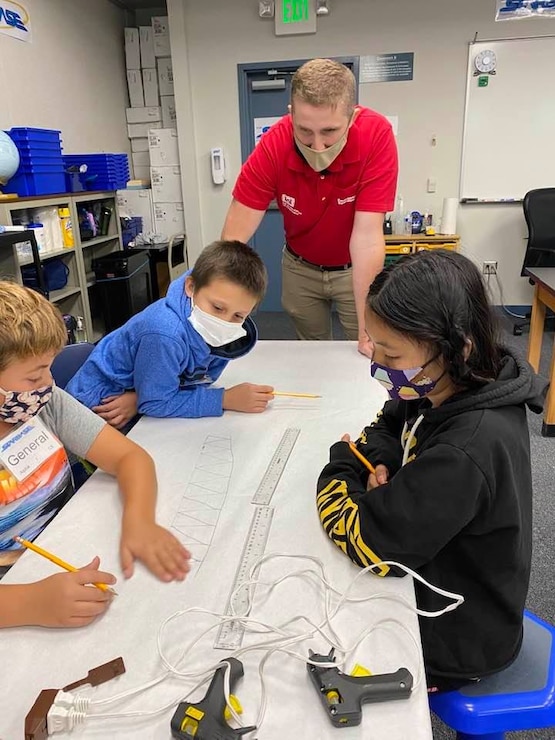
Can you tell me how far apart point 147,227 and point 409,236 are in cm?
237

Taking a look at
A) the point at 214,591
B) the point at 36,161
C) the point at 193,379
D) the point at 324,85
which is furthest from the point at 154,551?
the point at 36,161

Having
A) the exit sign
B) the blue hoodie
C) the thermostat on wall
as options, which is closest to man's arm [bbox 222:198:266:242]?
the blue hoodie

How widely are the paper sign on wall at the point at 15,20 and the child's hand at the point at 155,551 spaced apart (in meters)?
3.80

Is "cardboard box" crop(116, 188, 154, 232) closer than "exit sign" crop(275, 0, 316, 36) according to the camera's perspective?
No

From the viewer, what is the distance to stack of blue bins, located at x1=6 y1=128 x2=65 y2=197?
317 centimetres

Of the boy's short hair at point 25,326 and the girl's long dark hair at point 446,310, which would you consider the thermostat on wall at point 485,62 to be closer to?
the girl's long dark hair at point 446,310

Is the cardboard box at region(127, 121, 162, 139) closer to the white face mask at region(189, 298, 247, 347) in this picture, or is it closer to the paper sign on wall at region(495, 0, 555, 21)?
the paper sign on wall at region(495, 0, 555, 21)

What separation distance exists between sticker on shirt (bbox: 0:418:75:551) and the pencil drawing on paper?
28 centimetres

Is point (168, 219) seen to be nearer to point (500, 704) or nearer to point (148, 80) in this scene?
point (148, 80)

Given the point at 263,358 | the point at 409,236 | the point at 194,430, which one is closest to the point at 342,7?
the point at 409,236

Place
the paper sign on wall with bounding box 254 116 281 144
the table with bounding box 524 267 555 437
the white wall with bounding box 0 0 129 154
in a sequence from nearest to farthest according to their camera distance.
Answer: the table with bounding box 524 267 555 437, the white wall with bounding box 0 0 129 154, the paper sign on wall with bounding box 254 116 281 144

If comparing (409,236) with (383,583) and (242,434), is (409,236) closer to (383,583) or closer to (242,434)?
(242,434)

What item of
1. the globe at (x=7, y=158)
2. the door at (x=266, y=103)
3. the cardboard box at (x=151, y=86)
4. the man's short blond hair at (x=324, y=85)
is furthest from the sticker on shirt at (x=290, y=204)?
the cardboard box at (x=151, y=86)

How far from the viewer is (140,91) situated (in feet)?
16.8
